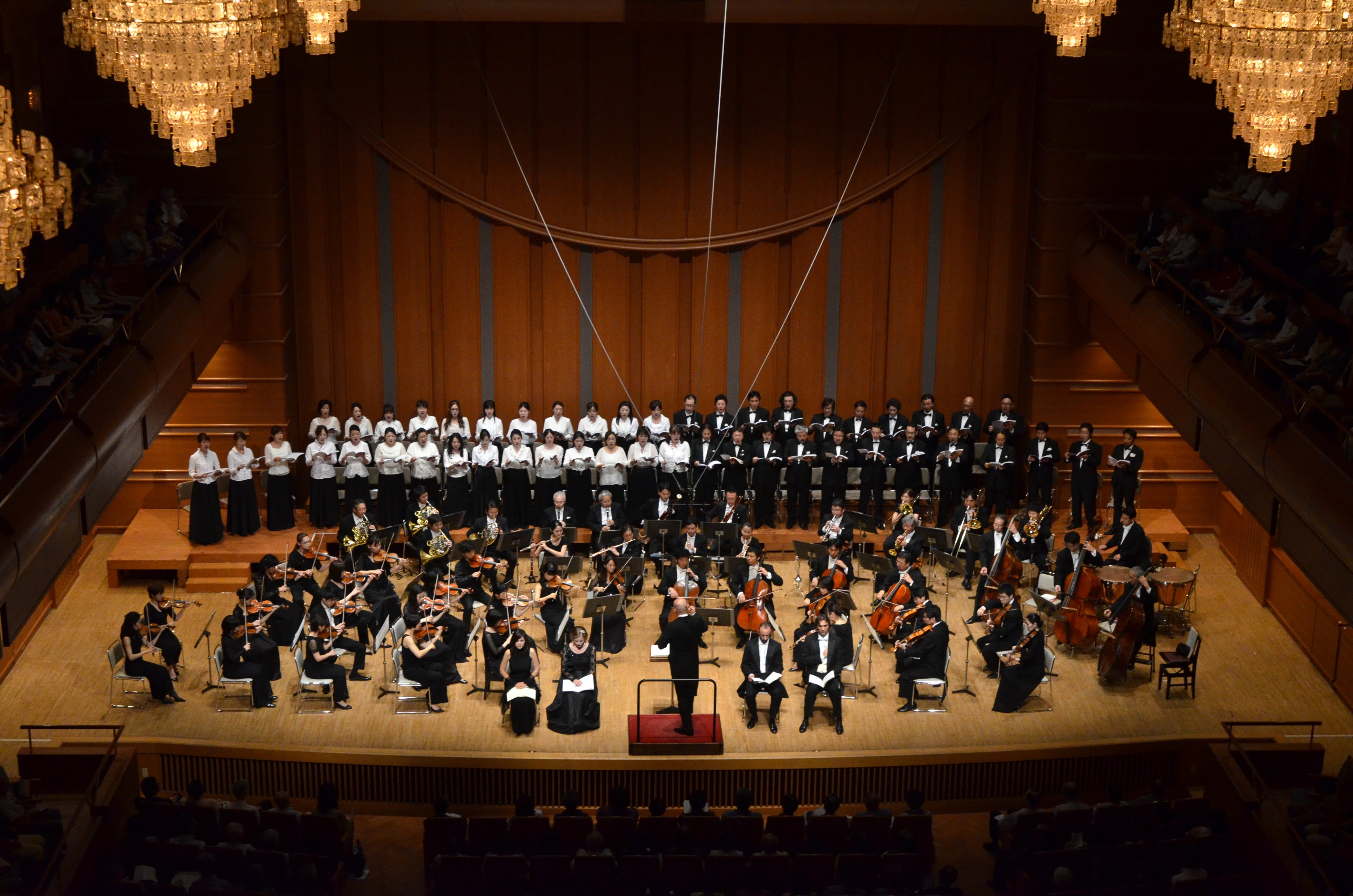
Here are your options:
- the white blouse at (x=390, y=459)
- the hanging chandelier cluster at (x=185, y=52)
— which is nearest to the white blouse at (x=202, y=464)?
the white blouse at (x=390, y=459)

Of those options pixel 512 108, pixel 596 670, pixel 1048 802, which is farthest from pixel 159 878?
pixel 512 108

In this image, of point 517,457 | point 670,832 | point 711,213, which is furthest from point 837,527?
point 670,832

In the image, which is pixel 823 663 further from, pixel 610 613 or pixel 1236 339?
pixel 1236 339

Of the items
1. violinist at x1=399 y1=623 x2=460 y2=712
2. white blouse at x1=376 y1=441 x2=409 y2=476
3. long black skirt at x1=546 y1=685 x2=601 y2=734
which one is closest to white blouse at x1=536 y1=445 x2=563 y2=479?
white blouse at x1=376 y1=441 x2=409 y2=476

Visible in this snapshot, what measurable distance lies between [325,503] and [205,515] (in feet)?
4.02

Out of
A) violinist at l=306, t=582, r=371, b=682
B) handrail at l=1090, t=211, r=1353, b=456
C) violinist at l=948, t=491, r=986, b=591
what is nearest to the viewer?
handrail at l=1090, t=211, r=1353, b=456

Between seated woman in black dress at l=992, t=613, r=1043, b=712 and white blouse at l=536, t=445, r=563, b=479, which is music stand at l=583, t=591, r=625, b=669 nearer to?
white blouse at l=536, t=445, r=563, b=479

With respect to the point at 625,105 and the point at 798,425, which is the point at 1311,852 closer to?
the point at 798,425

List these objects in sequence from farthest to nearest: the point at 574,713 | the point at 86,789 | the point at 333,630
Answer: the point at 333,630, the point at 574,713, the point at 86,789

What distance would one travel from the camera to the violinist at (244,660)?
12.8 meters

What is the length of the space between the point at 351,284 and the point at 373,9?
304 centimetres

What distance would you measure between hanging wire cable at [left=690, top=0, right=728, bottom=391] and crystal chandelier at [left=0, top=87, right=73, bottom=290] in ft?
28.2

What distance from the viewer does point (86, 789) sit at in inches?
451

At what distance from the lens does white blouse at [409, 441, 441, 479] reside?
52.2 ft
